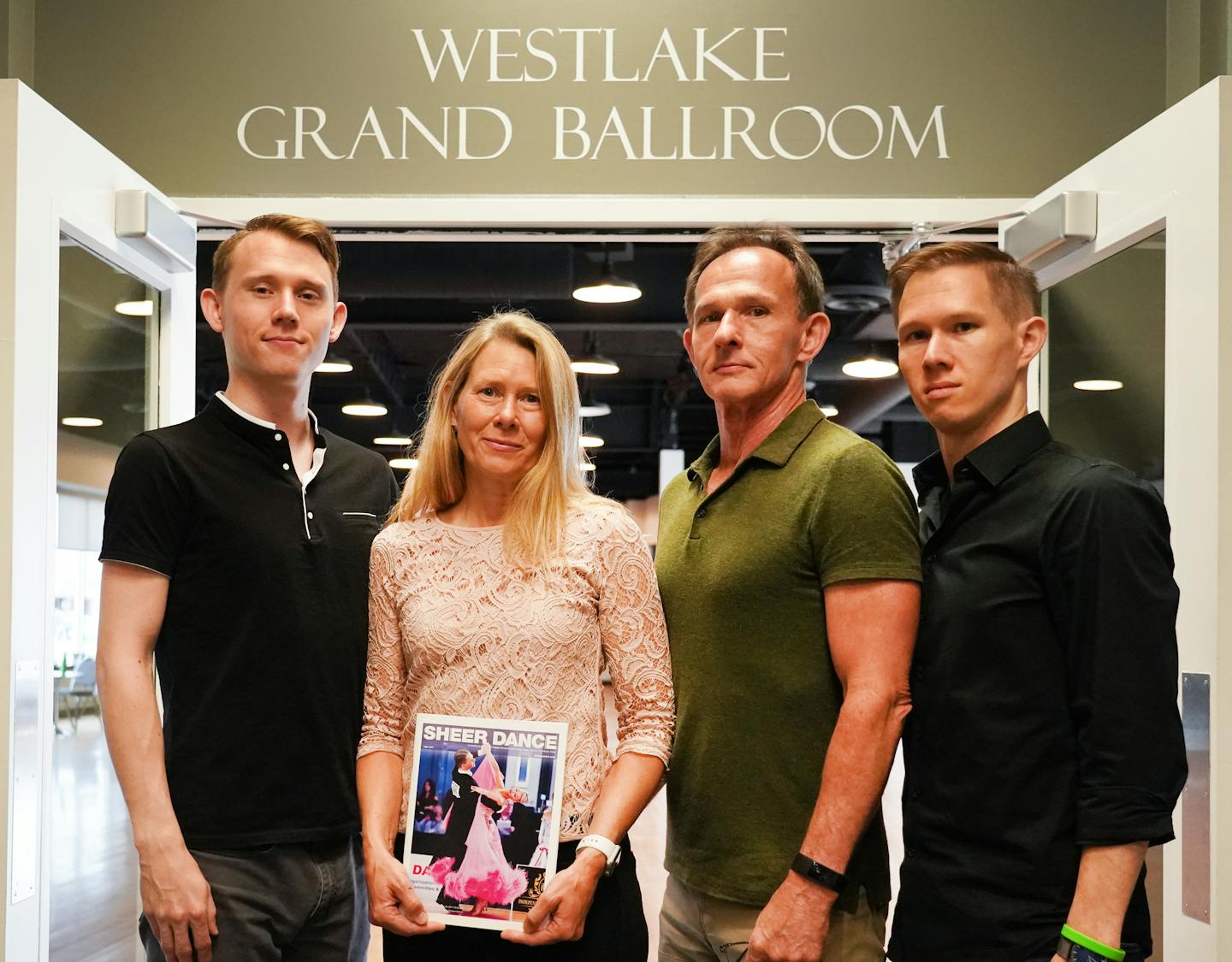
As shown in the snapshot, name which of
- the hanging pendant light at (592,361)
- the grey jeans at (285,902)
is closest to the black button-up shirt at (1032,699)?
the grey jeans at (285,902)

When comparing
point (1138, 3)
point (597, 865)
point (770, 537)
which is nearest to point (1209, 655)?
point (770, 537)

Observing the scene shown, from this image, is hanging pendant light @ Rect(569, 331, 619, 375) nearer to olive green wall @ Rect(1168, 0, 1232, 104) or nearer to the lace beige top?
olive green wall @ Rect(1168, 0, 1232, 104)

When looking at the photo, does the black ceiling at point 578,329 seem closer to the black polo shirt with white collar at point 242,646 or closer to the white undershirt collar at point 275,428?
the white undershirt collar at point 275,428

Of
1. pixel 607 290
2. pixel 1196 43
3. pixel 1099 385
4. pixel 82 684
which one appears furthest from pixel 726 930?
pixel 607 290

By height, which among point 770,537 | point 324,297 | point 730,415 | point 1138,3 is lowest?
point 770,537

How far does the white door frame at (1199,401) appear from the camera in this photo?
2320 mm

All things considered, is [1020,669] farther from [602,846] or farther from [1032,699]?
[602,846]

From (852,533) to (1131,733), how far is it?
501 mm

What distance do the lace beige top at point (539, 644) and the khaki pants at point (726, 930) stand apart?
0.30 m

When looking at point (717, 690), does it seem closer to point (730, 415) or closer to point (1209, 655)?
point (730, 415)

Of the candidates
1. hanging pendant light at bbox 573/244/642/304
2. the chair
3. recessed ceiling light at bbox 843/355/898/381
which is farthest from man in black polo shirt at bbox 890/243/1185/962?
recessed ceiling light at bbox 843/355/898/381

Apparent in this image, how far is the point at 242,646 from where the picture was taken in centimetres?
222

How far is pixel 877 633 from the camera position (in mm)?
1916

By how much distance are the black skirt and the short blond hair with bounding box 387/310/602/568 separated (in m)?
0.50
